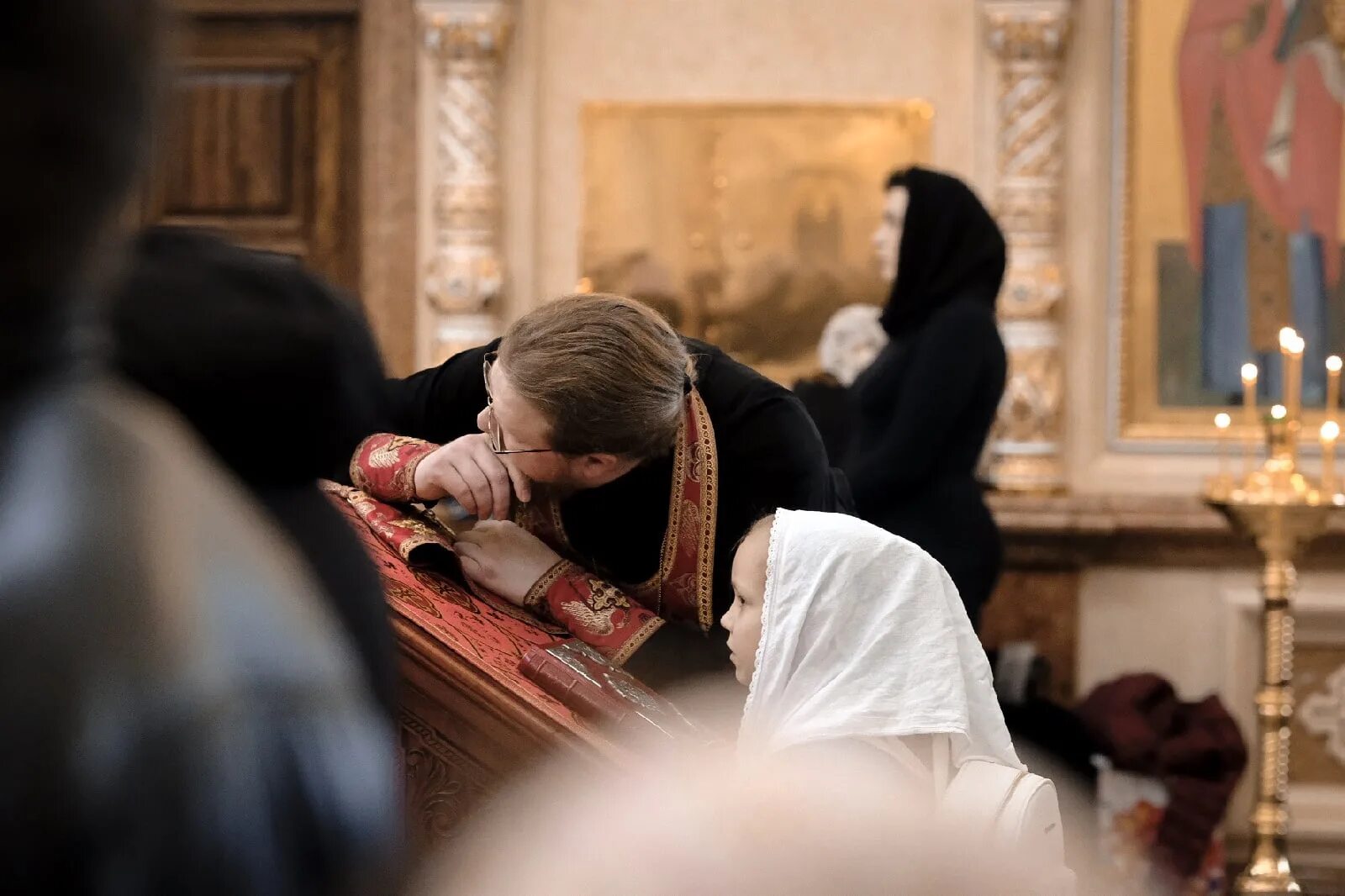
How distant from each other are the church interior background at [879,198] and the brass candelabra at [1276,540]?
26.3 inches

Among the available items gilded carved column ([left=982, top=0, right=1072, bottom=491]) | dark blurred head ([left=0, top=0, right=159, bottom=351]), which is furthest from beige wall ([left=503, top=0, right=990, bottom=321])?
dark blurred head ([left=0, top=0, right=159, bottom=351])

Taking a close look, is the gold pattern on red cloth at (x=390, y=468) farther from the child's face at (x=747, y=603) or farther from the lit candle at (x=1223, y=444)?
the lit candle at (x=1223, y=444)

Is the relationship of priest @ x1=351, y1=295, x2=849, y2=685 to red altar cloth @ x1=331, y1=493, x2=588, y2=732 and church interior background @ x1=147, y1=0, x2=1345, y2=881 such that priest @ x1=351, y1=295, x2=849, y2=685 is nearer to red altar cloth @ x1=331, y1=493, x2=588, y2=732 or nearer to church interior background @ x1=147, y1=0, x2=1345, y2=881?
red altar cloth @ x1=331, y1=493, x2=588, y2=732

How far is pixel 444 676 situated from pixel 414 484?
0.43 m

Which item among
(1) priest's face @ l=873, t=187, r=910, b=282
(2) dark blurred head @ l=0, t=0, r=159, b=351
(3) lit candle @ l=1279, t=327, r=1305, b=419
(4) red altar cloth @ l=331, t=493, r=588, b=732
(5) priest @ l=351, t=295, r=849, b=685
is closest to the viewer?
(2) dark blurred head @ l=0, t=0, r=159, b=351

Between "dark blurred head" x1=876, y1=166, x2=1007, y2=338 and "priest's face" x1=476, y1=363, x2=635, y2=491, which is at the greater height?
"dark blurred head" x1=876, y1=166, x2=1007, y2=338

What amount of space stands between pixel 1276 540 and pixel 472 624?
2.70 m

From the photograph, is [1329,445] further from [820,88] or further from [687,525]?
[687,525]

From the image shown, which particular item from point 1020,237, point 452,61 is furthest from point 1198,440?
point 452,61

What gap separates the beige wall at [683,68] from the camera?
498 centimetres

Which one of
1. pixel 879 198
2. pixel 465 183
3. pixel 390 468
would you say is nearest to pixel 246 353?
pixel 390 468

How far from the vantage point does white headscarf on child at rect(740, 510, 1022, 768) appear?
191cm

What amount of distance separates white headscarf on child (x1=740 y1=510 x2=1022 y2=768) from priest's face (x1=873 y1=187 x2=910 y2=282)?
5.62 feet

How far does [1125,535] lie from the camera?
4.81 m
